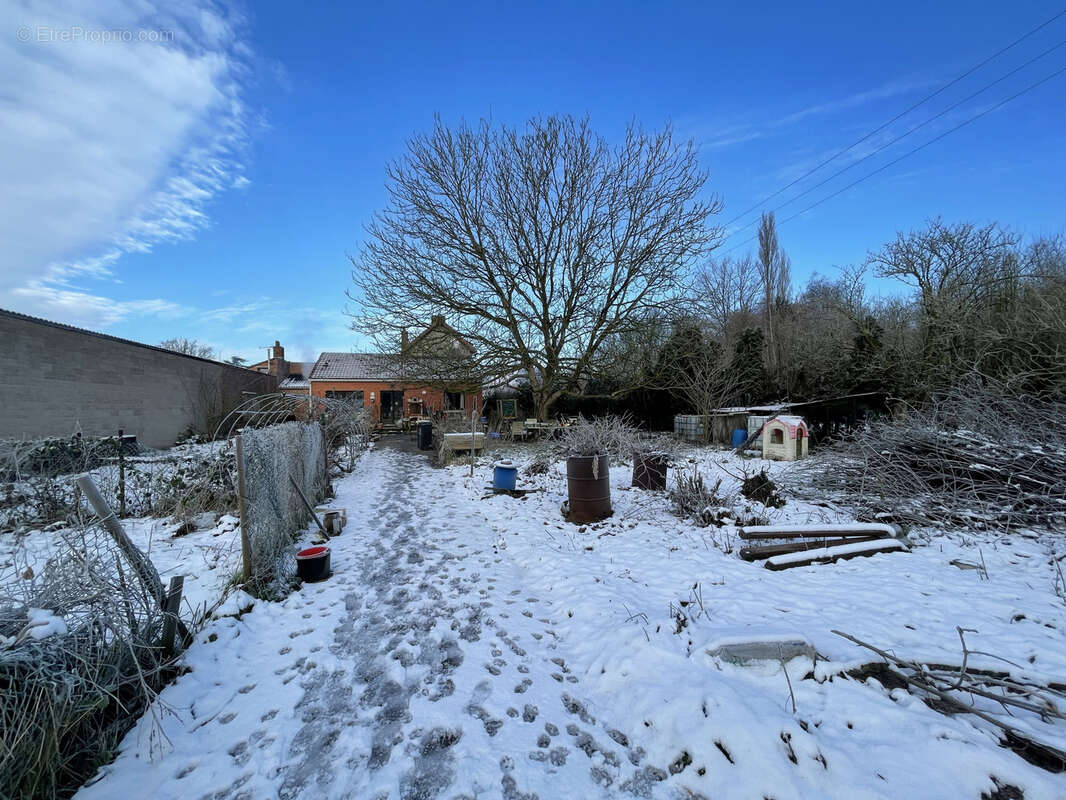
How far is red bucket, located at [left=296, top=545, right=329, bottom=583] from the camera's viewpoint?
4590 mm

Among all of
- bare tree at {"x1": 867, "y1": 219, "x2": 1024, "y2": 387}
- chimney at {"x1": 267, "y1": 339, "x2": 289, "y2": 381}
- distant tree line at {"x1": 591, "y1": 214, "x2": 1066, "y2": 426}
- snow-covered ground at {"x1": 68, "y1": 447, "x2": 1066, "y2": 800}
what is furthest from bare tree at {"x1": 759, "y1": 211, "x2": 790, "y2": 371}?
chimney at {"x1": 267, "y1": 339, "x2": 289, "y2": 381}

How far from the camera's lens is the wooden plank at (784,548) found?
187 inches

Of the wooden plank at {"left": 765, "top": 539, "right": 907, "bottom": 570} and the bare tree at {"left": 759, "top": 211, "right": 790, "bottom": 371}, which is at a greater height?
the bare tree at {"left": 759, "top": 211, "right": 790, "bottom": 371}

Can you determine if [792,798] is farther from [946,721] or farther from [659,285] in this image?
[659,285]

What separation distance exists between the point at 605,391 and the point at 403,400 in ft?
49.0

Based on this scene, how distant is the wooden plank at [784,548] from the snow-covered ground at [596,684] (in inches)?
6.5

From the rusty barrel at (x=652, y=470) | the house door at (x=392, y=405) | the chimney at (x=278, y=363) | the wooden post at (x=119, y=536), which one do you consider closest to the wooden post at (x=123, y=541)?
the wooden post at (x=119, y=536)

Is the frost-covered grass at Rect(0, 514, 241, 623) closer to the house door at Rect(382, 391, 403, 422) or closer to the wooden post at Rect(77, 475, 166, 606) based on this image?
the wooden post at Rect(77, 475, 166, 606)

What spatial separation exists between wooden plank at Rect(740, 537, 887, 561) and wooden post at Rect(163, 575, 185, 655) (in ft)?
16.9

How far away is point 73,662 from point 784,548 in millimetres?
5799

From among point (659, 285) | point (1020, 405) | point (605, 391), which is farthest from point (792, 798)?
point (605, 391)

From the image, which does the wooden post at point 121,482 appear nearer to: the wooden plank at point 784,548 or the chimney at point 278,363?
the wooden plank at point 784,548

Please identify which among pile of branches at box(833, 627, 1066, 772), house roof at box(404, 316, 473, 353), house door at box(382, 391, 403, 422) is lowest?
pile of branches at box(833, 627, 1066, 772)

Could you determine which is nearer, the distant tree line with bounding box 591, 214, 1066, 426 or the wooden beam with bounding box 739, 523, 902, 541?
the wooden beam with bounding box 739, 523, 902, 541
